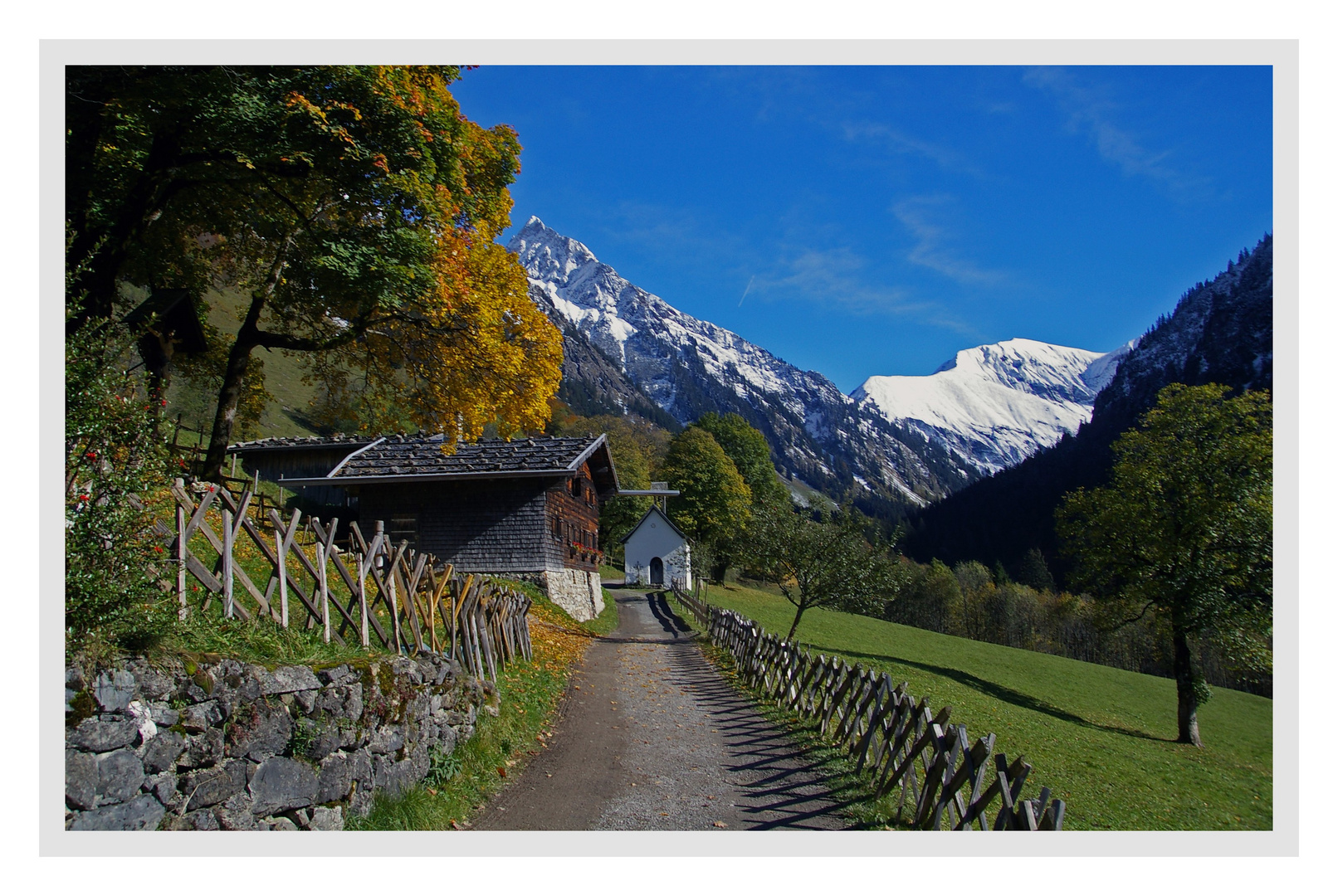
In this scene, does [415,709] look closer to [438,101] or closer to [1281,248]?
[1281,248]

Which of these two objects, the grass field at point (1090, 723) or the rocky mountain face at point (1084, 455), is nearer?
the grass field at point (1090, 723)

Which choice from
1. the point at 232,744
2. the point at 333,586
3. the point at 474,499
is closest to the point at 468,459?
the point at 474,499

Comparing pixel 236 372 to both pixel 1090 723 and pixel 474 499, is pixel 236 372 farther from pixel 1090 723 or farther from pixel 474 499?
pixel 1090 723

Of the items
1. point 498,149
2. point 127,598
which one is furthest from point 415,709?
point 498,149

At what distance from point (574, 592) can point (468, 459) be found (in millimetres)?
7023

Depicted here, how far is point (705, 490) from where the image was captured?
61.3 meters

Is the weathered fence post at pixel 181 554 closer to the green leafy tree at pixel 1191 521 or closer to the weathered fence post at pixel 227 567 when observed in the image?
the weathered fence post at pixel 227 567

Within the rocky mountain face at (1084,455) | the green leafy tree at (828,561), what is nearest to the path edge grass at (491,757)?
the green leafy tree at (828,561)

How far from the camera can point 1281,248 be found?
5852 mm

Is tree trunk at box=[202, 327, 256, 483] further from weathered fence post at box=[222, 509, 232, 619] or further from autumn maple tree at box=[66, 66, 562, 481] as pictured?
weathered fence post at box=[222, 509, 232, 619]

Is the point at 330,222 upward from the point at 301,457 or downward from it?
upward

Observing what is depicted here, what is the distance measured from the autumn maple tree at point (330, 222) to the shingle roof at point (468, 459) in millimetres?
5568

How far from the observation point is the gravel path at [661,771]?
A: 7.53 m

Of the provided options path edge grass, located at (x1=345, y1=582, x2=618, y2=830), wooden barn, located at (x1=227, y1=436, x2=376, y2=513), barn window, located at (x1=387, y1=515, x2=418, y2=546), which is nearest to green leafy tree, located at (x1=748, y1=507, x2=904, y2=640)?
path edge grass, located at (x1=345, y1=582, x2=618, y2=830)
